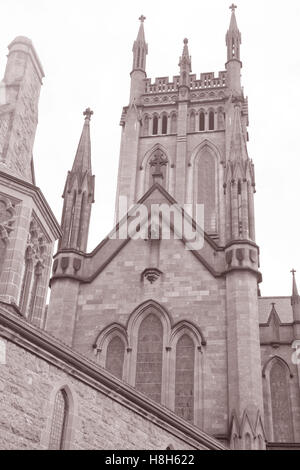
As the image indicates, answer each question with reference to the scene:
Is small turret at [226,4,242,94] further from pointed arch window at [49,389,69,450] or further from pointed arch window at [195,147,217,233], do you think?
pointed arch window at [49,389,69,450]

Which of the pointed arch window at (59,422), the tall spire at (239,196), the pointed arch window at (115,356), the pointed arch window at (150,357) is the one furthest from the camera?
the tall spire at (239,196)

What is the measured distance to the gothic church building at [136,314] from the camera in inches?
421

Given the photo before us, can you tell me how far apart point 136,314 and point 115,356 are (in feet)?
5.20

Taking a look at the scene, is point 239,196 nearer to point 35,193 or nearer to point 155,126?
point 35,193

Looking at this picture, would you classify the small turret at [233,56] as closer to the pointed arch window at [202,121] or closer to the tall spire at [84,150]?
the pointed arch window at [202,121]

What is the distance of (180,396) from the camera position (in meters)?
19.7

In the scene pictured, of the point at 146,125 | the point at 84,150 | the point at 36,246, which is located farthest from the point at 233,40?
the point at 36,246

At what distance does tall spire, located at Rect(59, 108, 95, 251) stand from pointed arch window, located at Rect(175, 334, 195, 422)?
5.40 metres

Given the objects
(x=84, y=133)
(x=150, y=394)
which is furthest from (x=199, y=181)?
(x=150, y=394)

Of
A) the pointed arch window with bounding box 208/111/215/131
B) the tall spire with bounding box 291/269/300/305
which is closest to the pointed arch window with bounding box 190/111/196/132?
the pointed arch window with bounding box 208/111/215/131

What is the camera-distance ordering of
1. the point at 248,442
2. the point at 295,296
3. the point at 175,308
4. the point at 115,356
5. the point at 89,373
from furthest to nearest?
the point at 295,296
the point at 175,308
the point at 115,356
the point at 248,442
the point at 89,373

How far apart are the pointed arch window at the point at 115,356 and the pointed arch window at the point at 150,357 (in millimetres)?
572
